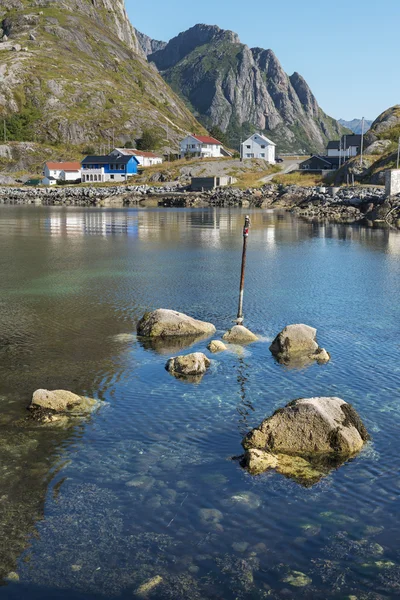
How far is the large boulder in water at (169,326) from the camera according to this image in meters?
35.0

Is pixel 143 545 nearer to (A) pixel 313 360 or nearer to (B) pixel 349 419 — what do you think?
(B) pixel 349 419

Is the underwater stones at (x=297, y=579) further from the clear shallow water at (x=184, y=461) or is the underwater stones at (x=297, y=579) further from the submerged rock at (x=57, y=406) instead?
the submerged rock at (x=57, y=406)

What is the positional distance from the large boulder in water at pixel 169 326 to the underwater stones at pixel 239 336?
5.83ft

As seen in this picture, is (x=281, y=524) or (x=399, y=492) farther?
(x=399, y=492)

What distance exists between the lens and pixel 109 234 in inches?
3610

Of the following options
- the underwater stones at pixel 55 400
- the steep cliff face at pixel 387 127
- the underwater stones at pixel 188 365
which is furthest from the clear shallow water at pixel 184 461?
the steep cliff face at pixel 387 127

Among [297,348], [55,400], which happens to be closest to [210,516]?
[55,400]

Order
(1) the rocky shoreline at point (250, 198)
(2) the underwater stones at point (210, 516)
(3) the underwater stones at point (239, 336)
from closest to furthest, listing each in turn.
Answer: (2) the underwater stones at point (210, 516) < (3) the underwater stones at point (239, 336) < (1) the rocky shoreline at point (250, 198)

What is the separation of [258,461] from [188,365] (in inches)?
383

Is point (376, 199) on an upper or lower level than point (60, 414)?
upper

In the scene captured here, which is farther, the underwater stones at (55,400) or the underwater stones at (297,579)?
the underwater stones at (55,400)

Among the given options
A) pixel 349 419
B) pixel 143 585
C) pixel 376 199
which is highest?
pixel 376 199

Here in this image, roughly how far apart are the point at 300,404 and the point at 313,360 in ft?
33.5

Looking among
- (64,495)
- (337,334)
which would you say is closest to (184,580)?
(64,495)
